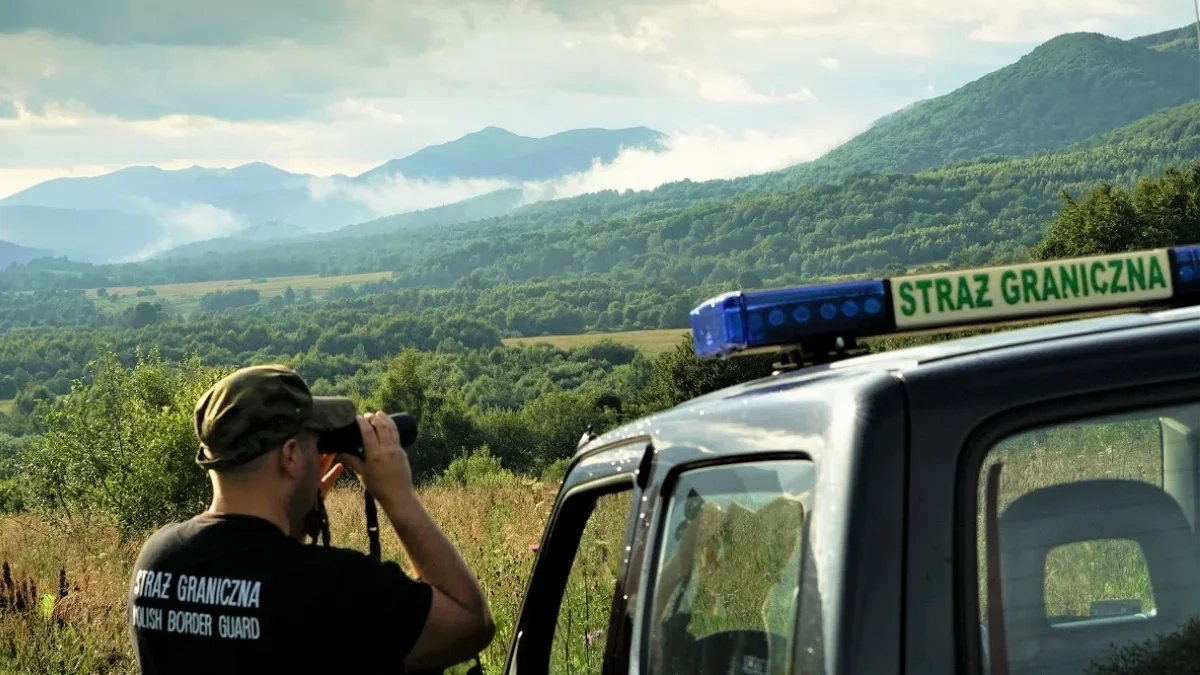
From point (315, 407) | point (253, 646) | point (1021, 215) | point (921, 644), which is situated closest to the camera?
point (921, 644)

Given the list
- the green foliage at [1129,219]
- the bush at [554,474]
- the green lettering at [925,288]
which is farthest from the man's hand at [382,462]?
the green foliage at [1129,219]

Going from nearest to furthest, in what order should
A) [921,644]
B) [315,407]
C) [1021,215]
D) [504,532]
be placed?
[921,644] → [315,407] → [504,532] → [1021,215]

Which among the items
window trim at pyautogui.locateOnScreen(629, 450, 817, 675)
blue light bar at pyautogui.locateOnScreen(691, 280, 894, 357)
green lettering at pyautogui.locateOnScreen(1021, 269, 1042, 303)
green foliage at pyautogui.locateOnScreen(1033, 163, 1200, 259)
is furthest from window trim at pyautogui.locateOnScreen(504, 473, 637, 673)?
green foliage at pyautogui.locateOnScreen(1033, 163, 1200, 259)

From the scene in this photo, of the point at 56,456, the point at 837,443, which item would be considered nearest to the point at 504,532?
the point at 837,443

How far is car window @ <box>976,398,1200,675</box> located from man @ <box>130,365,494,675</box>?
1314 millimetres

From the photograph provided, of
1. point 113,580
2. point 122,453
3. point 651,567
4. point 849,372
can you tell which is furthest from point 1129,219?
point 849,372

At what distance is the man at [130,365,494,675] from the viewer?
2439 mm

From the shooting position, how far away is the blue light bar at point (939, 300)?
1.86 m

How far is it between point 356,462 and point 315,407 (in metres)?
0.14

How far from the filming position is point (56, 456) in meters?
20.2

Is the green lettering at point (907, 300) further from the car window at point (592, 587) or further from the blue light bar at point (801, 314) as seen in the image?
the car window at point (592, 587)

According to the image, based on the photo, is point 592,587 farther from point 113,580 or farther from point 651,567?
point 113,580

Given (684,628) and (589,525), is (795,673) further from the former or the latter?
(589,525)

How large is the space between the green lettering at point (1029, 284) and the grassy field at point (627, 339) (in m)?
126
